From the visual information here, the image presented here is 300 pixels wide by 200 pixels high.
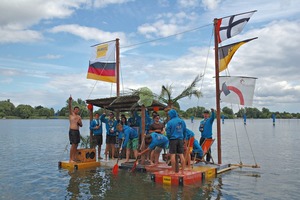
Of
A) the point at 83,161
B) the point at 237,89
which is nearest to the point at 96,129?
the point at 83,161

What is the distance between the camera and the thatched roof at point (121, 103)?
1123cm

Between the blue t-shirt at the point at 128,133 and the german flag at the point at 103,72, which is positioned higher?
the german flag at the point at 103,72

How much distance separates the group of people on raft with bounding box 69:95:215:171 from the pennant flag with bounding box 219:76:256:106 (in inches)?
35.1


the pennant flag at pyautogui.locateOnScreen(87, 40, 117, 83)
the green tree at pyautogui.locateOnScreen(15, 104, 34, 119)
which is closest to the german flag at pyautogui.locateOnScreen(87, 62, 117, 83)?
the pennant flag at pyautogui.locateOnScreen(87, 40, 117, 83)

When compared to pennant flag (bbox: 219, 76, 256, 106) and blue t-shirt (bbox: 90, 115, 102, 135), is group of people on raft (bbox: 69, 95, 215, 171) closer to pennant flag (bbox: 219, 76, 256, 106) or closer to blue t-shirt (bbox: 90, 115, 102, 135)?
blue t-shirt (bbox: 90, 115, 102, 135)

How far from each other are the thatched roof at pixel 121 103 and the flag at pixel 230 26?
3238mm

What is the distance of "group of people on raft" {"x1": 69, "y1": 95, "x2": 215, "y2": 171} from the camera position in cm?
888

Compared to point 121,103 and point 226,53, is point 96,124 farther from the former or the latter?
point 226,53

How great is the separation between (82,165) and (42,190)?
288cm

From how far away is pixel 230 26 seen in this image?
1117cm

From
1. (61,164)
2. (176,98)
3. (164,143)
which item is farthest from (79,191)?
(176,98)

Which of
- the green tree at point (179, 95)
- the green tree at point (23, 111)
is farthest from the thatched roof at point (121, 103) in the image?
the green tree at point (23, 111)

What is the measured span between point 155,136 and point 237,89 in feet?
11.6

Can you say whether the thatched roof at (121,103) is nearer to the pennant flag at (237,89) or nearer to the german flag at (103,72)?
the german flag at (103,72)
